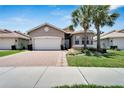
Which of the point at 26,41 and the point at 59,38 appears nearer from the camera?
the point at 59,38

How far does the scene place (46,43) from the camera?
3441 centimetres

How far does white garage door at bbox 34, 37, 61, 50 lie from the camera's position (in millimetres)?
34344

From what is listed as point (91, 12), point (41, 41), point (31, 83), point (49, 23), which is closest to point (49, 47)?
point (41, 41)

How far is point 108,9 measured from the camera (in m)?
25.5

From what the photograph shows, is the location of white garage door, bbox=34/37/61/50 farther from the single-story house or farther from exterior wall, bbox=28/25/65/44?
exterior wall, bbox=28/25/65/44

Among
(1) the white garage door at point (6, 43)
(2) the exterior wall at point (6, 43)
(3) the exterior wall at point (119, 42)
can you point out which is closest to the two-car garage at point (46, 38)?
(2) the exterior wall at point (6, 43)

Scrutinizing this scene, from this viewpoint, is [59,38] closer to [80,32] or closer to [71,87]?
[80,32]

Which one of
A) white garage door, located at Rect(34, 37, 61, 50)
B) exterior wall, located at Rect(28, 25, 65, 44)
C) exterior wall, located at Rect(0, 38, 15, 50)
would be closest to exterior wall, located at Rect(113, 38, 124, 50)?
exterior wall, located at Rect(28, 25, 65, 44)

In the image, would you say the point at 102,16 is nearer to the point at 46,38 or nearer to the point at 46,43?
the point at 46,38

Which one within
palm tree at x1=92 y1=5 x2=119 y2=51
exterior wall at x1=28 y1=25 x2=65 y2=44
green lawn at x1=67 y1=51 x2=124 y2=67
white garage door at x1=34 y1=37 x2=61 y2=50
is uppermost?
palm tree at x1=92 y1=5 x2=119 y2=51

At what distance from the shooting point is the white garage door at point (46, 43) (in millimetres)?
34344
